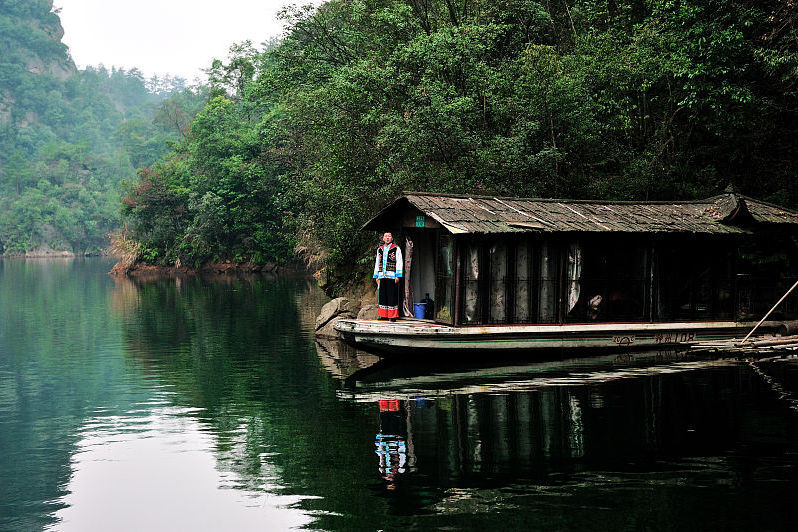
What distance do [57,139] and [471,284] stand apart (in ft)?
361

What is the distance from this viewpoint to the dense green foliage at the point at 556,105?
2200cm

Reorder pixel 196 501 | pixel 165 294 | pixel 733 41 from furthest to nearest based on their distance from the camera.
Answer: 1. pixel 165 294
2. pixel 733 41
3. pixel 196 501

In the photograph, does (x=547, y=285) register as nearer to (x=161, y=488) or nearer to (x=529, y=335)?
(x=529, y=335)

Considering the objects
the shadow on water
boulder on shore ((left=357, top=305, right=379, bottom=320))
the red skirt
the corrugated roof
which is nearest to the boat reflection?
the shadow on water

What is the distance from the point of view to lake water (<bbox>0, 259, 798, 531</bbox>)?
775 centimetres

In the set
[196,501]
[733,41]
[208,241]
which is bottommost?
[196,501]

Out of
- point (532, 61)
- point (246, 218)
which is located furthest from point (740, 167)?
point (246, 218)

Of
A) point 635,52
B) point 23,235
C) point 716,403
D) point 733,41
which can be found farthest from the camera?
point 23,235

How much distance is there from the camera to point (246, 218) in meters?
54.7

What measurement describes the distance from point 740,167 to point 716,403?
14152 millimetres

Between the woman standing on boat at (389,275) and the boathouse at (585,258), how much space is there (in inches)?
28.8

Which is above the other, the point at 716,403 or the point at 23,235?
the point at 23,235

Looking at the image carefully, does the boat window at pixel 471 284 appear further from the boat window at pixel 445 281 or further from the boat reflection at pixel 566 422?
the boat reflection at pixel 566 422

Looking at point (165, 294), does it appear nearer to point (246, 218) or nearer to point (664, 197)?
point (246, 218)
